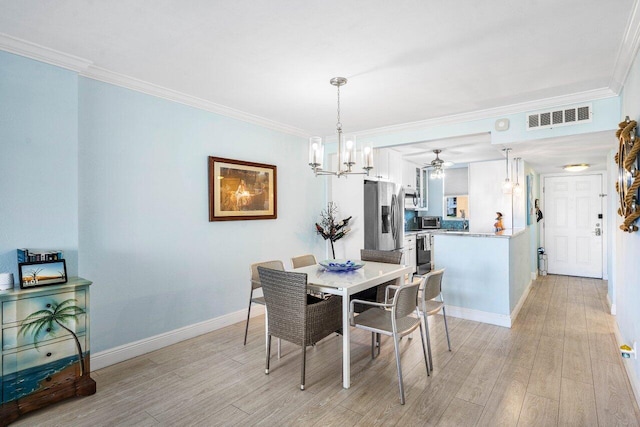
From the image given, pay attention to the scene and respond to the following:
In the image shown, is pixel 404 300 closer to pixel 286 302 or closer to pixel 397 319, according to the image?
pixel 397 319

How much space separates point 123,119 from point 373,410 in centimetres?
311

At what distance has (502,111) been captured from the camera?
379 cm

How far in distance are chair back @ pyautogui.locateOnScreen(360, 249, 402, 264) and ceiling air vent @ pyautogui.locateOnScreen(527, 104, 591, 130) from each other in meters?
1.96

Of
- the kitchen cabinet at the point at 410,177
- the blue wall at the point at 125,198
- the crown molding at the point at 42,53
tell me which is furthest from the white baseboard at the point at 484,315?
the crown molding at the point at 42,53

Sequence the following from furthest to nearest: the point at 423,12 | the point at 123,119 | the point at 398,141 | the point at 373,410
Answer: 1. the point at 398,141
2. the point at 123,119
3. the point at 373,410
4. the point at 423,12

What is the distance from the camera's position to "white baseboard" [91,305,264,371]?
293 cm

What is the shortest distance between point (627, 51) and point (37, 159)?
4288mm

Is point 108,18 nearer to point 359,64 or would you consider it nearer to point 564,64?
point 359,64

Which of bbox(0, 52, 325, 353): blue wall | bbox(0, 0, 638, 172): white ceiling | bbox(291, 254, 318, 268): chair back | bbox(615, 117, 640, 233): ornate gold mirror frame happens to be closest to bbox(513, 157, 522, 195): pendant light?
bbox(0, 0, 638, 172): white ceiling

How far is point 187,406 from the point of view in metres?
2.34

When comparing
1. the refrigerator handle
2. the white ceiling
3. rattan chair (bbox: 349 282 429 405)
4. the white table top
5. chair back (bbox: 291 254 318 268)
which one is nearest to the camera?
the white ceiling

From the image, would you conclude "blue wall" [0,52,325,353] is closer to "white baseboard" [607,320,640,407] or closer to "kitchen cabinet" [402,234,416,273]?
"kitchen cabinet" [402,234,416,273]

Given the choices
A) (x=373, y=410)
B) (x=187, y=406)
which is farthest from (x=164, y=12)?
(x=373, y=410)

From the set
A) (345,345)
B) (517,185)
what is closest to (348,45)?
(345,345)
